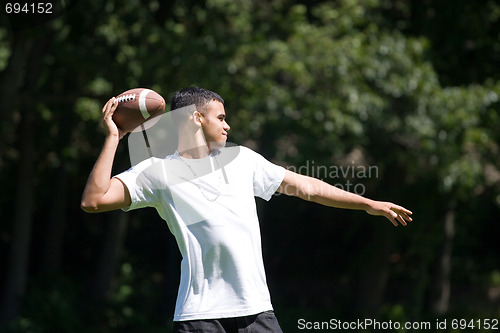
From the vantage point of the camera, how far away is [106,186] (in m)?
2.69

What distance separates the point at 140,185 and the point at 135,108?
0.44 meters

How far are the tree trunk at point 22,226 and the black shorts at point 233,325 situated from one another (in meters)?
7.50

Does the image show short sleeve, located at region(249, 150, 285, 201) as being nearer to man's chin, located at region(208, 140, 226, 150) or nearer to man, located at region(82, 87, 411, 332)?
man, located at region(82, 87, 411, 332)

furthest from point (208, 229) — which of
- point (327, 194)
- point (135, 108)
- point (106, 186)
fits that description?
point (135, 108)

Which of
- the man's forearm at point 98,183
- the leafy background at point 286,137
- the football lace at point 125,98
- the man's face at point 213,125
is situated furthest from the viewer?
the leafy background at point 286,137

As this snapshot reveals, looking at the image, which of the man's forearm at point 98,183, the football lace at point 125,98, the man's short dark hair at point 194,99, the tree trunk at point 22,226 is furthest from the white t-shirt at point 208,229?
the tree trunk at point 22,226

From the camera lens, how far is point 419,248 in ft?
32.4

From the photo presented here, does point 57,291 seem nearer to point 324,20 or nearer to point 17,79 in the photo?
point 17,79

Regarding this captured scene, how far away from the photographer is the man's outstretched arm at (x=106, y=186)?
2.67m

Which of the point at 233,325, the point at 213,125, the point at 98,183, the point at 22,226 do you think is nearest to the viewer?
the point at 98,183

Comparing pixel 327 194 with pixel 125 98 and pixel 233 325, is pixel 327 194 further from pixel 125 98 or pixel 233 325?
pixel 125 98

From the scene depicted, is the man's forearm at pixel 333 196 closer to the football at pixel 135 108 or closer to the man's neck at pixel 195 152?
the man's neck at pixel 195 152

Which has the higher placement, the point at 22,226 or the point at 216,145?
the point at 216,145

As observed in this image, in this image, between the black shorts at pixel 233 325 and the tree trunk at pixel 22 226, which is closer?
the black shorts at pixel 233 325
